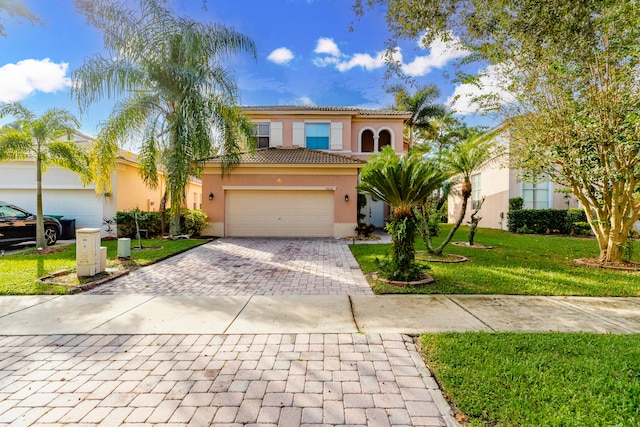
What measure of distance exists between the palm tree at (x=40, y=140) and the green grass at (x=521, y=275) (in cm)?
1067

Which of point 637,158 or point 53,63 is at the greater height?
point 53,63

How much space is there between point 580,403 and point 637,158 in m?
7.85

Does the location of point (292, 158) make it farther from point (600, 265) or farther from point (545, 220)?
point (545, 220)

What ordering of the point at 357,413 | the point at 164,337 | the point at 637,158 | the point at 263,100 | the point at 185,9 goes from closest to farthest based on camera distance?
1. the point at 357,413
2. the point at 164,337
3. the point at 185,9
4. the point at 637,158
5. the point at 263,100

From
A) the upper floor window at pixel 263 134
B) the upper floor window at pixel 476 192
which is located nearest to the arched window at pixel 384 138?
the upper floor window at pixel 476 192

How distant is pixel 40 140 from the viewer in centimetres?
961

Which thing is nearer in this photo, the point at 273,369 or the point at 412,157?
the point at 273,369

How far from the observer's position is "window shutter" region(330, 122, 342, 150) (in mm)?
17250

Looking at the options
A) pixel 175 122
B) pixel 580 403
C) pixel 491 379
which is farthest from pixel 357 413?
pixel 175 122

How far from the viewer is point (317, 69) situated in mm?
12578

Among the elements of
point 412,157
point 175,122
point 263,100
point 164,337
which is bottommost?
point 164,337

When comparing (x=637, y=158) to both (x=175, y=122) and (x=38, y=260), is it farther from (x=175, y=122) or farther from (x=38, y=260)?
(x=38, y=260)

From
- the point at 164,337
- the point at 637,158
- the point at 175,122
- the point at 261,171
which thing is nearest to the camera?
the point at 164,337

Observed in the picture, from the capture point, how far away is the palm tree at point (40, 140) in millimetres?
9031
